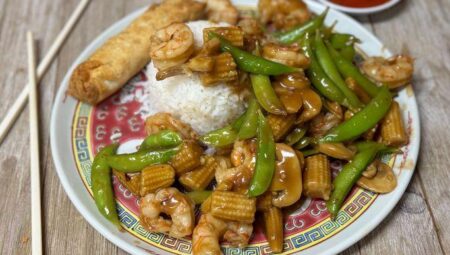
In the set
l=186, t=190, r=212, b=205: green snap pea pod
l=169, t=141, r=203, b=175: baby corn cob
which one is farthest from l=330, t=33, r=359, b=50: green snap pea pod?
l=186, t=190, r=212, b=205: green snap pea pod

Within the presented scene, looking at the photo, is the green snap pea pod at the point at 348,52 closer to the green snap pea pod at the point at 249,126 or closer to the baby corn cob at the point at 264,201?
the green snap pea pod at the point at 249,126

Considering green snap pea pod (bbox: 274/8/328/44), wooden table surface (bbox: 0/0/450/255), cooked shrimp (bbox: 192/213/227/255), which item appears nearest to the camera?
cooked shrimp (bbox: 192/213/227/255)

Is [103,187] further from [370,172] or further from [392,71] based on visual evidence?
[392,71]

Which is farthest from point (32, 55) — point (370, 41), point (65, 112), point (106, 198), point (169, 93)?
point (370, 41)

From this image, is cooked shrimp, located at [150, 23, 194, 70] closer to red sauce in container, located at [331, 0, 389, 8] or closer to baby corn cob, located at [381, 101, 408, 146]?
baby corn cob, located at [381, 101, 408, 146]

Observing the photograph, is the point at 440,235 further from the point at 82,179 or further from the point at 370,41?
the point at 82,179

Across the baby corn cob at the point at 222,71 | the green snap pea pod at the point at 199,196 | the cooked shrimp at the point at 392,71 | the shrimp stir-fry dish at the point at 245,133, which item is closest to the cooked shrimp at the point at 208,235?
the shrimp stir-fry dish at the point at 245,133

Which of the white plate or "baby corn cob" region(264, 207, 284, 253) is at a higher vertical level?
the white plate
